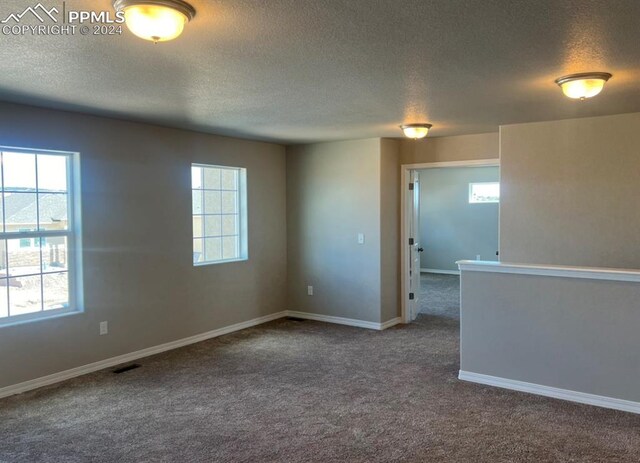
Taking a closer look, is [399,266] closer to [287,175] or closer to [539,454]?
[287,175]

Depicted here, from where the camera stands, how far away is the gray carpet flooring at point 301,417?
2.96m

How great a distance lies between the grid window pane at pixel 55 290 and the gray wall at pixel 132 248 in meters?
0.16

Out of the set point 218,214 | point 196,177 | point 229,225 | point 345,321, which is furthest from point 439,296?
point 196,177

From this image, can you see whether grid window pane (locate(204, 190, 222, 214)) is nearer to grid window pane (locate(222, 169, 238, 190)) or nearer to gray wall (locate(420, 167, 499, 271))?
grid window pane (locate(222, 169, 238, 190))

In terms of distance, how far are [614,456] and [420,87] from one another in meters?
2.58

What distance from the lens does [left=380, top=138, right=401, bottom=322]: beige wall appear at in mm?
5977

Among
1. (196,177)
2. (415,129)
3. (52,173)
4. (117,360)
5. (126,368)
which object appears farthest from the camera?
(196,177)

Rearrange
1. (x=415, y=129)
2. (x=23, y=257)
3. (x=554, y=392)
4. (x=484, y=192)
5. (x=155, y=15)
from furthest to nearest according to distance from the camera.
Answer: (x=484, y=192) < (x=415, y=129) < (x=23, y=257) < (x=554, y=392) < (x=155, y=15)

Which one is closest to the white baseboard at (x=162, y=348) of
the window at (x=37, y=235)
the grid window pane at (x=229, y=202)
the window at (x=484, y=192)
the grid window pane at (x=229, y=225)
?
the window at (x=37, y=235)

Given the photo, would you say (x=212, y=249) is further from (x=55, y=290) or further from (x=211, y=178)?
(x=55, y=290)

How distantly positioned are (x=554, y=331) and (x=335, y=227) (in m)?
3.05

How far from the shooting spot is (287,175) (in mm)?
6707

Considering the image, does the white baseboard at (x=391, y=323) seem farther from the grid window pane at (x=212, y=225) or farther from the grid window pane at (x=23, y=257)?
the grid window pane at (x=23, y=257)

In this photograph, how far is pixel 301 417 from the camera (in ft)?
11.4
